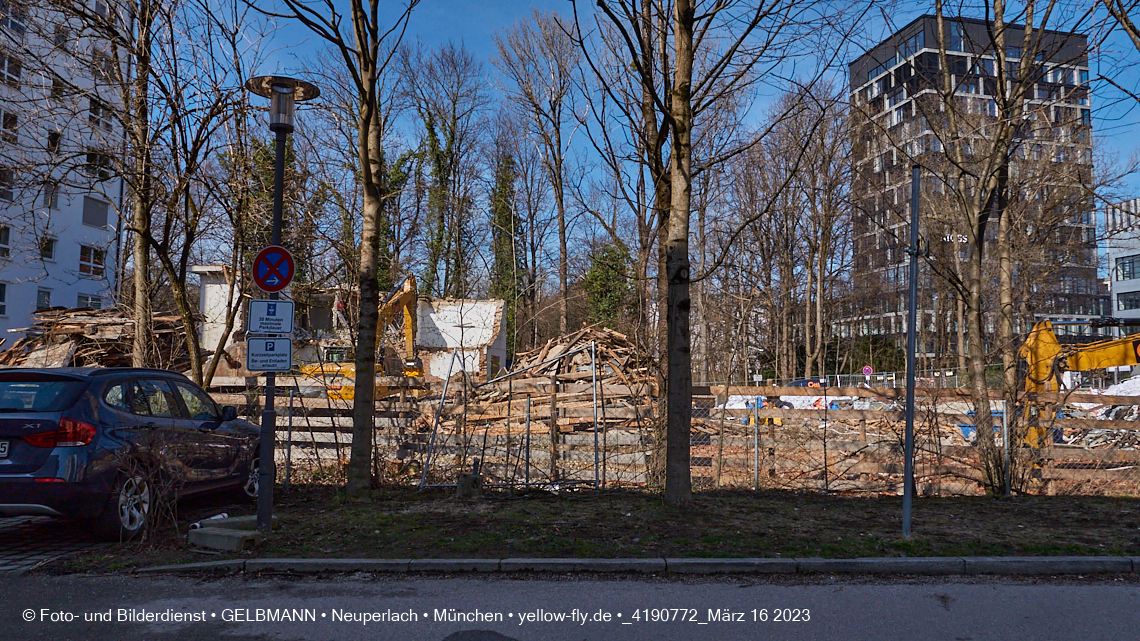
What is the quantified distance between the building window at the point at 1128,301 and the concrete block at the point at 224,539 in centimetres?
7186

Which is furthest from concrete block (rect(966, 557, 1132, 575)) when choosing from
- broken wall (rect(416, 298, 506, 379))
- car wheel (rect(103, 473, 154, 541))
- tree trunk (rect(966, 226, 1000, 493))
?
broken wall (rect(416, 298, 506, 379))

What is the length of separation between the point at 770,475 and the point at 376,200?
303 inches

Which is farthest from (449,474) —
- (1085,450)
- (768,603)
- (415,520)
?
(1085,450)

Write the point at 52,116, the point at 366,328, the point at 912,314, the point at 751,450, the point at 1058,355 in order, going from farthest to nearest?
the point at 1058,355
the point at 751,450
the point at 52,116
the point at 366,328
the point at 912,314

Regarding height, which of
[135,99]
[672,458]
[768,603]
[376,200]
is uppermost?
[135,99]

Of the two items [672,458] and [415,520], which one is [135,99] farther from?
[672,458]

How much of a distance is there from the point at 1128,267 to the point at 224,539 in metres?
72.1

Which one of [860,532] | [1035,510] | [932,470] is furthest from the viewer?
[932,470]

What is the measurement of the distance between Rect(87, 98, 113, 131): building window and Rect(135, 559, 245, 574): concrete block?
24.3 ft

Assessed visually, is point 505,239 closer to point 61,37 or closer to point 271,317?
→ point 61,37

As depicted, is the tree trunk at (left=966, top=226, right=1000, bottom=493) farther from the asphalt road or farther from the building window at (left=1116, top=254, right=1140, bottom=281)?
the building window at (left=1116, top=254, right=1140, bottom=281)

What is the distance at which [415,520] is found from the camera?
896 cm

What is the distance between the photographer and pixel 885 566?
747 centimetres

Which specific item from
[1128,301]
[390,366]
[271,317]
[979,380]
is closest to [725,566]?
[271,317]
